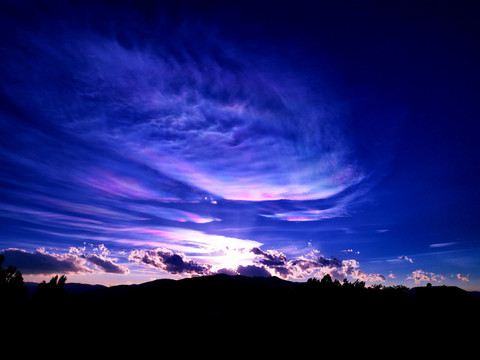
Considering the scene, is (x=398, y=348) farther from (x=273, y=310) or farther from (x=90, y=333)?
(x=90, y=333)

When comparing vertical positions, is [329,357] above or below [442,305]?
below

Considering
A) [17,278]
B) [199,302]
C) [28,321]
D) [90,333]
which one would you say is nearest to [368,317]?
[90,333]

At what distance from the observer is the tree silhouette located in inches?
1598

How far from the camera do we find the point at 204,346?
22594mm

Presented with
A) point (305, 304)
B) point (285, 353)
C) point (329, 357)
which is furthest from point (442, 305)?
point (285, 353)

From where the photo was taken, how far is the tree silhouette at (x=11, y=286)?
4059 centimetres

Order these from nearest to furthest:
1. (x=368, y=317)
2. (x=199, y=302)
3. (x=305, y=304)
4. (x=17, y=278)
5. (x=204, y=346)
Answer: (x=204, y=346)
(x=368, y=317)
(x=305, y=304)
(x=17, y=278)
(x=199, y=302)

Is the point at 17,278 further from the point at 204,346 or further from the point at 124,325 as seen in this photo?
the point at 204,346

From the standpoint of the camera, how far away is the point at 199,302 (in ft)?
216

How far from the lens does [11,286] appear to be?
43.7 m

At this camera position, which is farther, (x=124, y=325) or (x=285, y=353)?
(x=124, y=325)

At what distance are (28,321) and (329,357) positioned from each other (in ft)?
131

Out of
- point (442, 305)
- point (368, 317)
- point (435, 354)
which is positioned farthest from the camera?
point (442, 305)

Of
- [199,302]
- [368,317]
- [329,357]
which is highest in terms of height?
[368,317]
